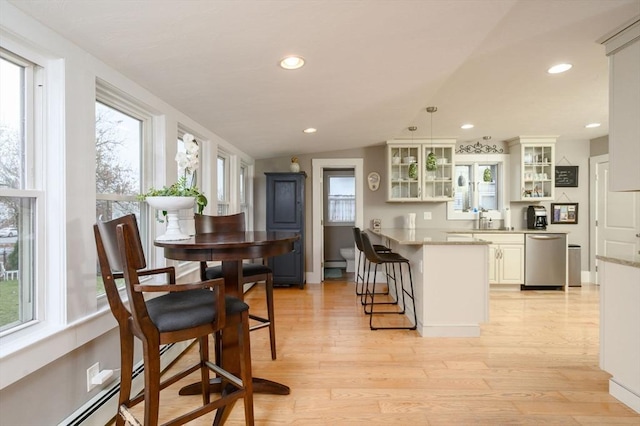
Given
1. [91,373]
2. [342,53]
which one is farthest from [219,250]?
[342,53]

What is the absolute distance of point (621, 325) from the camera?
189 cm

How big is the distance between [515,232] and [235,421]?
4.48 metres

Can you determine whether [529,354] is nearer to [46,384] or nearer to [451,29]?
[451,29]

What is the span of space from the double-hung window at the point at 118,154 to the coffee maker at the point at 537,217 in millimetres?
5242

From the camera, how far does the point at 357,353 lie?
254 centimetres

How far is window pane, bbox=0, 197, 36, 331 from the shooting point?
1.31 meters

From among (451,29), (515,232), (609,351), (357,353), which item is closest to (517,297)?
(515,232)

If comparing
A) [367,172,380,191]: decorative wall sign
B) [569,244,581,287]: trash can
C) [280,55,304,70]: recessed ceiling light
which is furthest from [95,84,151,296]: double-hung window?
[569,244,581,287]: trash can

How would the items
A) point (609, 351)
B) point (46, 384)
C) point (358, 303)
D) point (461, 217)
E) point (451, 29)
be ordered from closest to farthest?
1. point (46, 384)
2. point (451, 29)
3. point (609, 351)
4. point (358, 303)
5. point (461, 217)

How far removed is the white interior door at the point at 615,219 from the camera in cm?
434

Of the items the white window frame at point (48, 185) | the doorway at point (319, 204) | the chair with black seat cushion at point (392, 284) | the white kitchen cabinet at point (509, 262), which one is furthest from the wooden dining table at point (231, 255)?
the white kitchen cabinet at point (509, 262)

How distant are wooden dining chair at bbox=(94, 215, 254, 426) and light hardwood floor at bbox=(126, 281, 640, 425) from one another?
0.53m

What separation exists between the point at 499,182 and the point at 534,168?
1.68 ft

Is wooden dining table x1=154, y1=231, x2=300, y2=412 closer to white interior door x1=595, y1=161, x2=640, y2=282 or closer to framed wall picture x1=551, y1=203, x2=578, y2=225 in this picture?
white interior door x1=595, y1=161, x2=640, y2=282
